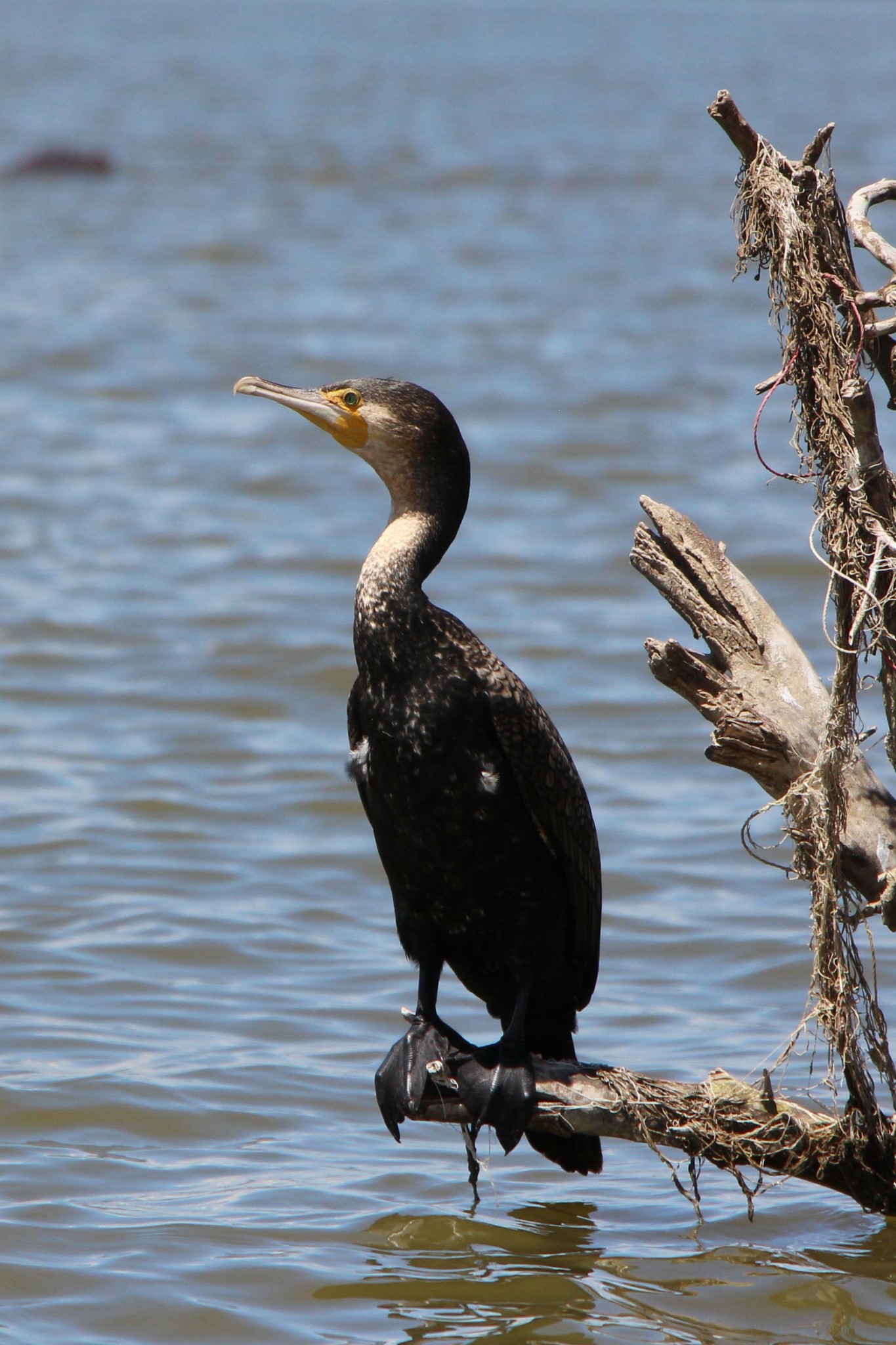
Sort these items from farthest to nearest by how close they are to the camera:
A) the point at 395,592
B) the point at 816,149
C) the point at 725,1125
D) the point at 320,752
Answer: the point at 320,752
the point at 395,592
the point at 725,1125
the point at 816,149

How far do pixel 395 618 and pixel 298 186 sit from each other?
19.1 metres

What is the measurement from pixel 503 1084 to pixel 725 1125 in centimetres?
46

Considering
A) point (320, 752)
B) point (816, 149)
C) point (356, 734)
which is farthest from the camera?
point (320, 752)

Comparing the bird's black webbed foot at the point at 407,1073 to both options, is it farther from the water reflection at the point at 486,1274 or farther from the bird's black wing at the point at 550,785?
Result: the bird's black wing at the point at 550,785

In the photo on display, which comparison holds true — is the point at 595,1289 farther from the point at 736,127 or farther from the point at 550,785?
the point at 736,127

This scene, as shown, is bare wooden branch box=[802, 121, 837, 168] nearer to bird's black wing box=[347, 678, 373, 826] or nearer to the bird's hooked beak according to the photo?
the bird's hooked beak

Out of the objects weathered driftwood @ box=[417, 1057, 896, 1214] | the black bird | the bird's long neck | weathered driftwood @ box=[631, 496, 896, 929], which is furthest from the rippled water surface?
the bird's long neck

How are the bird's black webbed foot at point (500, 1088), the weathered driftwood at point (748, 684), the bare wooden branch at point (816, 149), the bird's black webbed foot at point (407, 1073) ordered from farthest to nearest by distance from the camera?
the bird's black webbed foot at point (407, 1073), the bird's black webbed foot at point (500, 1088), the weathered driftwood at point (748, 684), the bare wooden branch at point (816, 149)

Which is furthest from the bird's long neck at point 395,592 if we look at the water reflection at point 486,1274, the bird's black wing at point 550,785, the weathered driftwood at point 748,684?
the water reflection at point 486,1274

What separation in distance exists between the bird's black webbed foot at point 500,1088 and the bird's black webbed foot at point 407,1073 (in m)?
0.07

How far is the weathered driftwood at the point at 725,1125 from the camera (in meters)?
3.65

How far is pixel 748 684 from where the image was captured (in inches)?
146

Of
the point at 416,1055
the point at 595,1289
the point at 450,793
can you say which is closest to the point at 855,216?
the point at 450,793

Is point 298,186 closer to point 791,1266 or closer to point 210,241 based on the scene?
point 210,241
